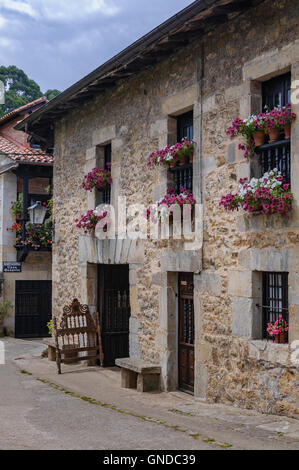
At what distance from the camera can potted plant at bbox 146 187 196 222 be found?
7.80m

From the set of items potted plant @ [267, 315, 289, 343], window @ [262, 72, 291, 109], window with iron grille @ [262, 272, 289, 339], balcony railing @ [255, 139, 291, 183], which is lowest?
potted plant @ [267, 315, 289, 343]

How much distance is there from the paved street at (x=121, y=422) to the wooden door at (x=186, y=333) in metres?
0.33

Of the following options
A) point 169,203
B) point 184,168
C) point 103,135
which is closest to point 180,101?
point 184,168

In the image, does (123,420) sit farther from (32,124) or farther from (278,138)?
(32,124)

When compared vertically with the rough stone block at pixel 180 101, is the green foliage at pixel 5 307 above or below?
below

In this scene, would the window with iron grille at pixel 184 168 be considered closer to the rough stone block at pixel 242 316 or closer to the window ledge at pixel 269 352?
the rough stone block at pixel 242 316

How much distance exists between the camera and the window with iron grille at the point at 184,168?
823 centimetres

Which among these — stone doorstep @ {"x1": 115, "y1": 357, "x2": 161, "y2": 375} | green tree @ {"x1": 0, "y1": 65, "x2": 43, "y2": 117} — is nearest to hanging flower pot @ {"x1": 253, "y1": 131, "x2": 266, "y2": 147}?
stone doorstep @ {"x1": 115, "y1": 357, "x2": 161, "y2": 375}

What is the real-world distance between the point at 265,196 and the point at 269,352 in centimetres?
174

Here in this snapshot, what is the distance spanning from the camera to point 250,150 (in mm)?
6770

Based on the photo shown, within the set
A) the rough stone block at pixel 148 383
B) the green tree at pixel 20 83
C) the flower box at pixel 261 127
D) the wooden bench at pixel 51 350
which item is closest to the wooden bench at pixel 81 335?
the wooden bench at pixel 51 350

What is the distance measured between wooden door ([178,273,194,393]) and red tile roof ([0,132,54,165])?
9.25m

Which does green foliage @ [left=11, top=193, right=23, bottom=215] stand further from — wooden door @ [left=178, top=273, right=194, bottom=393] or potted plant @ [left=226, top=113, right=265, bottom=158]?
potted plant @ [left=226, top=113, right=265, bottom=158]

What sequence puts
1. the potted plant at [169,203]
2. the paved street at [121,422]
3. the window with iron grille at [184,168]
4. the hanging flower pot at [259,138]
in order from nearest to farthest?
1. the paved street at [121,422]
2. the hanging flower pot at [259,138]
3. the potted plant at [169,203]
4. the window with iron grille at [184,168]
